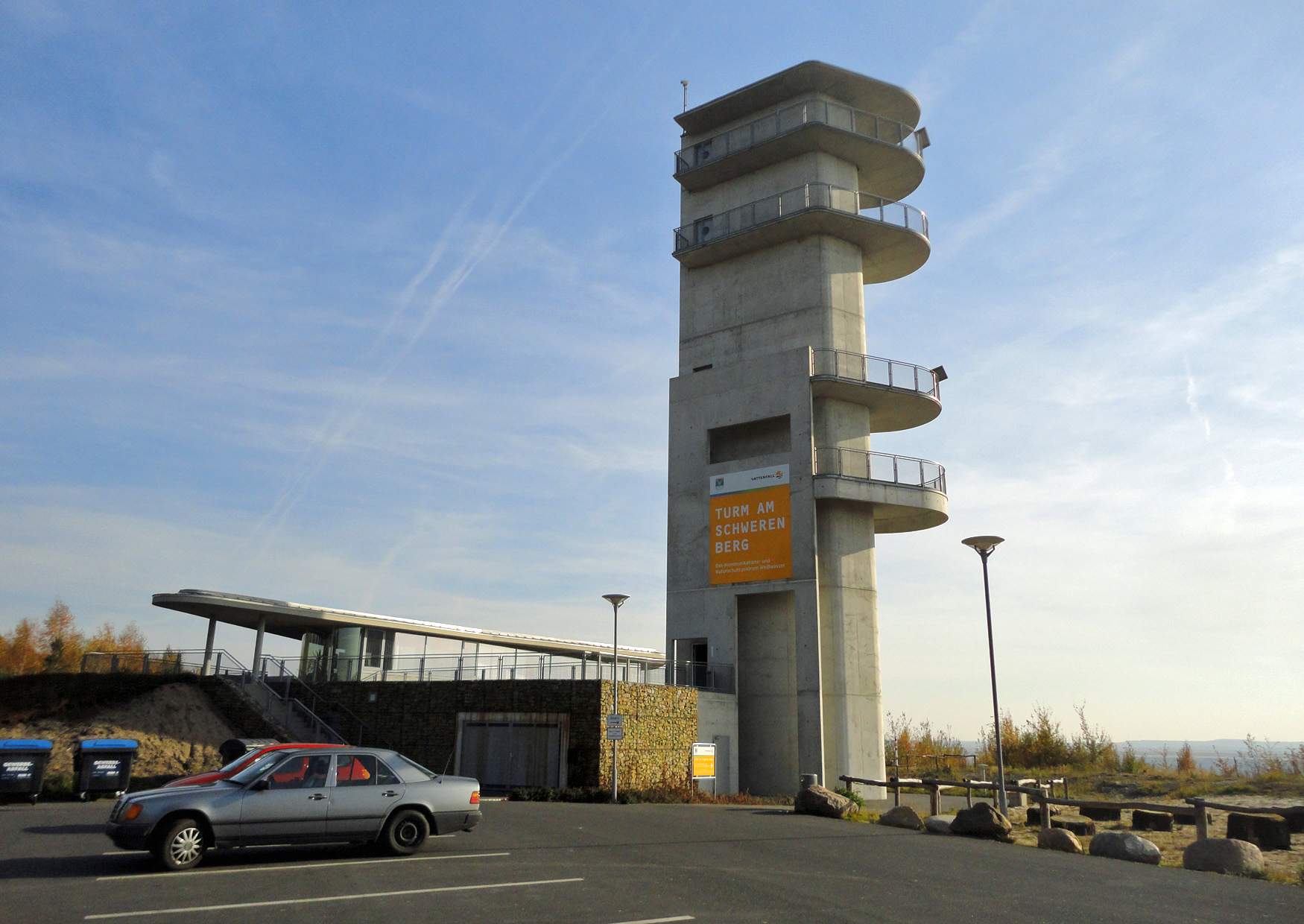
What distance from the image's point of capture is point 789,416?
35.1 meters

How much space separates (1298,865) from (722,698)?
61.2 feet

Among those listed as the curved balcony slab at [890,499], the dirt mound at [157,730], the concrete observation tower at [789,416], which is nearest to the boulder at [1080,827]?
the concrete observation tower at [789,416]

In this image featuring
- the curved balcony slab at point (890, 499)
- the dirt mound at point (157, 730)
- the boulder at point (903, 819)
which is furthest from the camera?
the curved balcony slab at point (890, 499)

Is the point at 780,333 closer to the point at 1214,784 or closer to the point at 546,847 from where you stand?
the point at 1214,784

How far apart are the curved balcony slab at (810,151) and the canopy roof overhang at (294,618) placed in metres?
20.8

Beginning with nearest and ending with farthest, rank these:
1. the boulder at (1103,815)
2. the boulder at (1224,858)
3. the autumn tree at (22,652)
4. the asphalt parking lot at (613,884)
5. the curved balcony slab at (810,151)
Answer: the asphalt parking lot at (613,884) < the boulder at (1224,858) < the boulder at (1103,815) < the curved balcony slab at (810,151) < the autumn tree at (22,652)

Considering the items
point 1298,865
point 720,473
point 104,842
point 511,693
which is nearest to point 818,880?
point 1298,865

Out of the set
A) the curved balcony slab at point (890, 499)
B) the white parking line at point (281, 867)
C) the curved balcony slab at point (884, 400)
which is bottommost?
the white parking line at point (281, 867)

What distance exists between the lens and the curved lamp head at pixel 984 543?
867 inches

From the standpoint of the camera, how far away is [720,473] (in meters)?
35.8

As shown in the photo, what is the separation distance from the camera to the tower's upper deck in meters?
37.5

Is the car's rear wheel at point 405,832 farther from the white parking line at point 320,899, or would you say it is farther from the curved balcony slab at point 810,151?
the curved balcony slab at point 810,151

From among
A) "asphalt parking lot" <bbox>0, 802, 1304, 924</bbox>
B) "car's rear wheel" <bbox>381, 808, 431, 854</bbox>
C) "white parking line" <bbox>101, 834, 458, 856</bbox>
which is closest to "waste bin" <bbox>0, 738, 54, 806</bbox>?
"asphalt parking lot" <bbox>0, 802, 1304, 924</bbox>

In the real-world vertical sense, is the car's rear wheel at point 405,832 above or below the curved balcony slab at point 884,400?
below
